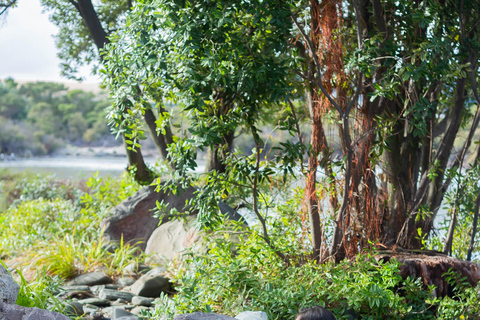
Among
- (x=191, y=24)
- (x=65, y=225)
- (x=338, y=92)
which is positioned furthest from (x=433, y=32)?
(x=65, y=225)

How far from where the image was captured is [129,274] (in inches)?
211

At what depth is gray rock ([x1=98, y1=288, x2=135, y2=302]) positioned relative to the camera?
4672 mm

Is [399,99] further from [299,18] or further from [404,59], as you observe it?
[299,18]

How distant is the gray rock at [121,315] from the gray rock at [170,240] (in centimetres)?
126

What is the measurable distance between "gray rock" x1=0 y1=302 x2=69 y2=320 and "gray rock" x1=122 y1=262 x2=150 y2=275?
2689 millimetres

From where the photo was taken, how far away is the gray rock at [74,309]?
154 inches

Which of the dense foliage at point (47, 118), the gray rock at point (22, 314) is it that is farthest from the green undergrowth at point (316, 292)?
the dense foliage at point (47, 118)

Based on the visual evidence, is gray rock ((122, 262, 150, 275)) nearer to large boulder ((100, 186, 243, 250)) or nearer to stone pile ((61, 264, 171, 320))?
stone pile ((61, 264, 171, 320))

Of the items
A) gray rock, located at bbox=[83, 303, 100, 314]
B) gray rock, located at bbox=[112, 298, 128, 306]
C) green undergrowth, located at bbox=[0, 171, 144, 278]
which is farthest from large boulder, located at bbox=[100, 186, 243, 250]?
gray rock, located at bbox=[83, 303, 100, 314]

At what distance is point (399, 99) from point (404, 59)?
2.79 feet

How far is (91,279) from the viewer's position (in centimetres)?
506

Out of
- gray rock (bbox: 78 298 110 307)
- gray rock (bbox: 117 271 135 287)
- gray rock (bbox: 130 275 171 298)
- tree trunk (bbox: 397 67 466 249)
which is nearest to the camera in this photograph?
tree trunk (bbox: 397 67 466 249)

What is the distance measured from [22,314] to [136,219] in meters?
3.68

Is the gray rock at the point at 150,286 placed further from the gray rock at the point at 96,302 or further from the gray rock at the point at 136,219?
the gray rock at the point at 136,219
